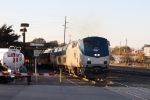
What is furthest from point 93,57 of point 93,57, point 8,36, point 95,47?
point 8,36

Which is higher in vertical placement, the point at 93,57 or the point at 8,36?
the point at 8,36

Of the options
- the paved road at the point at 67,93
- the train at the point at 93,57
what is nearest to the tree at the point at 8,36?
the train at the point at 93,57

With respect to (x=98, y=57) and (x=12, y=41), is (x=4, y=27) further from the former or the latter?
(x=98, y=57)

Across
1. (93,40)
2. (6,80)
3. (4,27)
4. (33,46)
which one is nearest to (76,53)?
(93,40)

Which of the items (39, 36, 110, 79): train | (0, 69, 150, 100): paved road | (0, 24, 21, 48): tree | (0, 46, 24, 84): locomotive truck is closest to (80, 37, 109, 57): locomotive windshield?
(39, 36, 110, 79): train

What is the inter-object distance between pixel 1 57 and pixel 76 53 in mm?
11889

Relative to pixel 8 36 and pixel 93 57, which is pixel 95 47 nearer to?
pixel 93 57

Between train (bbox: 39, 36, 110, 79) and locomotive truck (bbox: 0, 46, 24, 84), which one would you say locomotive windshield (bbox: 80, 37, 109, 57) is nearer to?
train (bbox: 39, 36, 110, 79)

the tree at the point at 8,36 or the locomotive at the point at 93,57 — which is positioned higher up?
the tree at the point at 8,36

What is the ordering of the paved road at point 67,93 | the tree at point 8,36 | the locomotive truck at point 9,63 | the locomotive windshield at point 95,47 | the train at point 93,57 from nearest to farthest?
1. the paved road at point 67,93
2. the locomotive truck at point 9,63
3. the train at point 93,57
4. the locomotive windshield at point 95,47
5. the tree at point 8,36

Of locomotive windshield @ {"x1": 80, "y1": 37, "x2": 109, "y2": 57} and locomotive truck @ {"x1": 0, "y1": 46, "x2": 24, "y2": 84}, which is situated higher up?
locomotive windshield @ {"x1": 80, "y1": 37, "x2": 109, "y2": 57}

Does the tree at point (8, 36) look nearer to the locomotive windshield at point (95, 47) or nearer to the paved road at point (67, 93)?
the locomotive windshield at point (95, 47)

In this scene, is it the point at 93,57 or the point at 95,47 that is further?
the point at 95,47

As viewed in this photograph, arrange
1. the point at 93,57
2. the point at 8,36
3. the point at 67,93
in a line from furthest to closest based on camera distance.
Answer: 1. the point at 8,36
2. the point at 93,57
3. the point at 67,93
